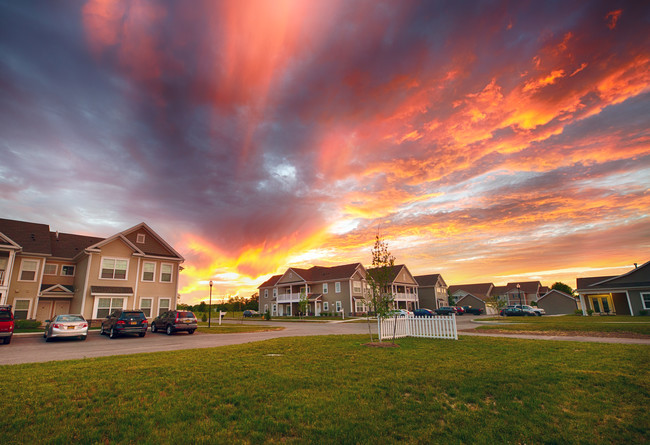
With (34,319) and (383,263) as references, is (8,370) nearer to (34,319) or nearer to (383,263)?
(383,263)

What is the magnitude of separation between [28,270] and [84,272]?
15.5 feet

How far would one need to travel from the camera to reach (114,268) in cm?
3023

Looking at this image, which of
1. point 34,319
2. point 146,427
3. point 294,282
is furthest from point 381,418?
point 294,282

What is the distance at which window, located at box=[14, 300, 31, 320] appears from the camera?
28.2 m

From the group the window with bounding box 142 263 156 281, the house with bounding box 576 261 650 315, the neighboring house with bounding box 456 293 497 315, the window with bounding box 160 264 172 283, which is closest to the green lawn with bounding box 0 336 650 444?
the window with bounding box 142 263 156 281

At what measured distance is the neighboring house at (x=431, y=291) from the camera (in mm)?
75688

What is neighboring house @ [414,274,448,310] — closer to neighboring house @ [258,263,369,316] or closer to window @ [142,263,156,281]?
neighboring house @ [258,263,369,316]

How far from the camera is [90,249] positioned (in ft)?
94.1

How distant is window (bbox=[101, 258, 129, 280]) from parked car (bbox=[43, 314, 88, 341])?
10.6 meters

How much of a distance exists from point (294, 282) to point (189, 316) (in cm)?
3956

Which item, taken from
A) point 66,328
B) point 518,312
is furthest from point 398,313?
point 518,312

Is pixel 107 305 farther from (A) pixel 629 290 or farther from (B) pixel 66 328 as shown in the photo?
(A) pixel 629 290

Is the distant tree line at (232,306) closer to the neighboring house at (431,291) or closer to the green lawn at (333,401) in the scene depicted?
the neighboring house at (431,291)

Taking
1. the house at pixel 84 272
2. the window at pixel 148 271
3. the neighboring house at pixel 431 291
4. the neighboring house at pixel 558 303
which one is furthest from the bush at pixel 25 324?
the neighboring house at pixel 558 303
